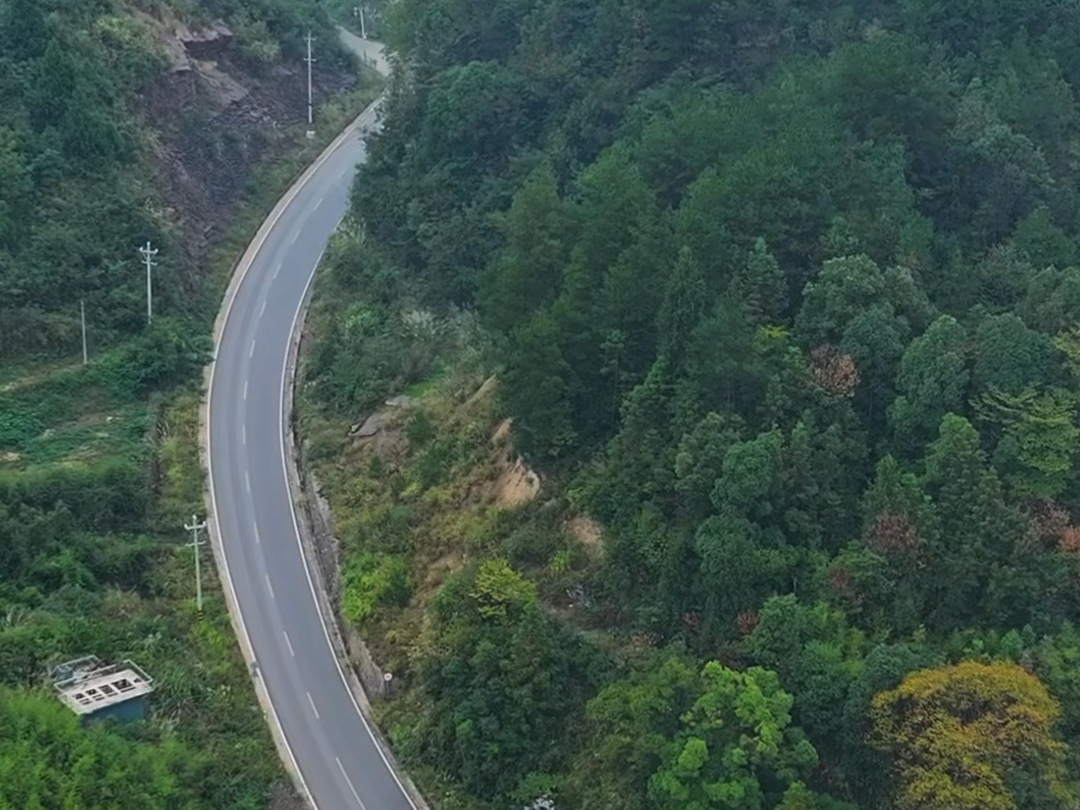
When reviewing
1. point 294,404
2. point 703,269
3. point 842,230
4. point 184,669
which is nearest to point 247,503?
point 294,404

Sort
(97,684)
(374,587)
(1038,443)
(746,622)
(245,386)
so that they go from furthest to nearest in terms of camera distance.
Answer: (245,386) → (374,587) → (97,684) → (1038,443) → (746,622)

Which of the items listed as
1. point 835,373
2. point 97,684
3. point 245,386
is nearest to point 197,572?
point 97,684

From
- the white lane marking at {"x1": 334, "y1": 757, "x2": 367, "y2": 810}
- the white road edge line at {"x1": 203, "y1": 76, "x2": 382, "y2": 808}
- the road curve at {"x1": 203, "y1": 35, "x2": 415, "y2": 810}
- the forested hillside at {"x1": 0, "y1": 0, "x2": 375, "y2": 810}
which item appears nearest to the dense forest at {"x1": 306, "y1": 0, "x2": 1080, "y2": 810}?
the white lane marking at {"x1": 334, "y1": 757, "x2": 367, "y2": 810}

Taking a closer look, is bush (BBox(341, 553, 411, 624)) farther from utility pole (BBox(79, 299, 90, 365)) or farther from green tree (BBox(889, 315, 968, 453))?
utility pole (BBox(79, 299, 90, 365))

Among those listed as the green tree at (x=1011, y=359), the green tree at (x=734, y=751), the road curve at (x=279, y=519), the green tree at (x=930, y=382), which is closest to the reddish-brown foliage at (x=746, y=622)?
the green tree at (x=734, y=751)

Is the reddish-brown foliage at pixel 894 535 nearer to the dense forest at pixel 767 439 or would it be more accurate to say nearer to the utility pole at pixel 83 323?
the dense forest at pixel 767 439

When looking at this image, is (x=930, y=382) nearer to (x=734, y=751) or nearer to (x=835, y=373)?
(x=835, y=373)
